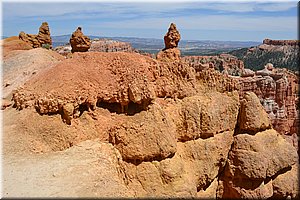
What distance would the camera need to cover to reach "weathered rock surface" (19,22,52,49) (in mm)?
30922

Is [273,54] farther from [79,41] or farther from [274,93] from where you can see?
[79,41]

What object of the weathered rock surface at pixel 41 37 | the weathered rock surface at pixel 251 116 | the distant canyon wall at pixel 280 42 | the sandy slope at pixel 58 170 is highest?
the distant canyon wall at pixel 280 42

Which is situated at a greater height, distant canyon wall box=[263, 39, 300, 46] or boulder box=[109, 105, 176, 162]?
distant canyon wall box=[263, 39, 300, 46]

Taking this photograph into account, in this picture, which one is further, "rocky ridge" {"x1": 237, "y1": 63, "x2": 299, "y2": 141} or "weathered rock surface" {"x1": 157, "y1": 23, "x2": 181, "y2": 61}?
"rocky ridge" {"x1": 237, "y1": 63, "x2": 299, "y2": 141}

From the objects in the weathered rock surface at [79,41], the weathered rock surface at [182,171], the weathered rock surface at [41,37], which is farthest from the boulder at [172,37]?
the weathered rock surface at [41,37]

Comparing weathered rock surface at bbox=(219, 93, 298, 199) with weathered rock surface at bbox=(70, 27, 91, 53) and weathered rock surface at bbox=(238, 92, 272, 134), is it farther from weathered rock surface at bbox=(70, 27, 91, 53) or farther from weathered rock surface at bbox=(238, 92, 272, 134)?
weathered rock surface at bbox=(70, 27, 91, 53)

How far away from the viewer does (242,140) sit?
42.9ft

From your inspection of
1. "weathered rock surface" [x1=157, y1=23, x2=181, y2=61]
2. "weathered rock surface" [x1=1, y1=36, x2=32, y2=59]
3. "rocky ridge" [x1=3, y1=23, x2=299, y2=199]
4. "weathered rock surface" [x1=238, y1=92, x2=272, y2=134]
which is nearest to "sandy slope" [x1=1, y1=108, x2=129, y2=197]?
"rocky ridge" [x1=3, y1=23, x2=299, y2=199]

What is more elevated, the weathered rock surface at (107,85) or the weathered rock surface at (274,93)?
the weathered rock surface at (107,85)

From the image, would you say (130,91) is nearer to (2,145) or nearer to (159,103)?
(159,103)

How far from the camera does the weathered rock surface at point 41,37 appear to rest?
1217 inches

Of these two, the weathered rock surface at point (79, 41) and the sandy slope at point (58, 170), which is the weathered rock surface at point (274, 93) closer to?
the weathered rock surface at point (79, 41)

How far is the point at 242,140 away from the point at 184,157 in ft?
8.48

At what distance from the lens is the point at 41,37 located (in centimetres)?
3152
